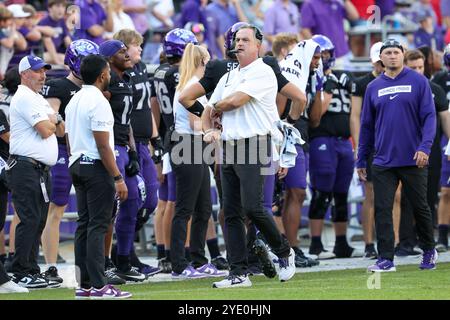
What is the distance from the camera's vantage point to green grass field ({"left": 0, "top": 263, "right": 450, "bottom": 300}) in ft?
31.4

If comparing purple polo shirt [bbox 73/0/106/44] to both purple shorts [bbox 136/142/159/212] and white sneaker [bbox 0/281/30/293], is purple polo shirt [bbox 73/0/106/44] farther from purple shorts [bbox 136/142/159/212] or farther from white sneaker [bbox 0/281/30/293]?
white sneaker [bbox 0/281/30/293]

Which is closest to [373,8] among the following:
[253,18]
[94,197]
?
[253,18]

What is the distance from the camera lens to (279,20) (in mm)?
18375

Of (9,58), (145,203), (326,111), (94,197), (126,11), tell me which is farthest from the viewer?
(126,11)

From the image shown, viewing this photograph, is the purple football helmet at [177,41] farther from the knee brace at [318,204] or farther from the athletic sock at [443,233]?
the athletic sock at [443,233]

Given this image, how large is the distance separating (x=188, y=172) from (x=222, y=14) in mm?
7037

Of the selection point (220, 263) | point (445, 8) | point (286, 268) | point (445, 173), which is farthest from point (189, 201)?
point (445, 8)

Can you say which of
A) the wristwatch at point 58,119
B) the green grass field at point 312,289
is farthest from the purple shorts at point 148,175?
the wristwatch at point 58,119

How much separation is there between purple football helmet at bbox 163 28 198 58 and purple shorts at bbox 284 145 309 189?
5.85ft

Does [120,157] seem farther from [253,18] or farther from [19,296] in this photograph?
[253,18]

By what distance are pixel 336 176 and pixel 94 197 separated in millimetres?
5086

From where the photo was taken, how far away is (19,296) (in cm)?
1026

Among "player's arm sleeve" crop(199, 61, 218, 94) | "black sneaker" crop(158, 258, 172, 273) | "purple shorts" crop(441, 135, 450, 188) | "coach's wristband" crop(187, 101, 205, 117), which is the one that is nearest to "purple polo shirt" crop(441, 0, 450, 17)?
"purple shorts" crop(441, 135, 450, 188)

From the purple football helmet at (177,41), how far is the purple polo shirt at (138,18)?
19.5 feet
